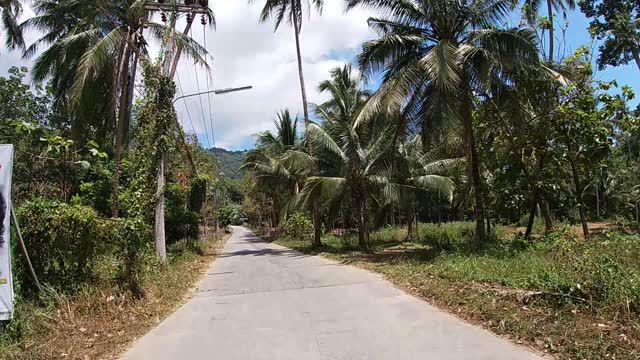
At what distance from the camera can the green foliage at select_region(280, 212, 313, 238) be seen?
32.8m

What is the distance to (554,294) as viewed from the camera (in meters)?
6.71

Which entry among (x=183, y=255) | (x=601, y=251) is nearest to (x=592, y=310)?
(x=601, y=251)

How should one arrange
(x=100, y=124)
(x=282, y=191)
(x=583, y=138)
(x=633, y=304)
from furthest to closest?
(x=282, y=191) < (x=100, y=124) < (x=583, y=138) < (x=633, y=304)

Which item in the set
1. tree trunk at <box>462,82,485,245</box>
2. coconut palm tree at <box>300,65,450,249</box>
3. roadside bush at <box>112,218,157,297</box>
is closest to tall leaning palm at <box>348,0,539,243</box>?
tree trunk at <box>462,82,485,245</box>

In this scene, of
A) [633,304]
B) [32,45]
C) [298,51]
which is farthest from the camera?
[32,45]

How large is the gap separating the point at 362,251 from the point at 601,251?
37.3 ft

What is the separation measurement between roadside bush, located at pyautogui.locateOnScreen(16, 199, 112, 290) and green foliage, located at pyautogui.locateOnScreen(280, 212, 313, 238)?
24494 mm

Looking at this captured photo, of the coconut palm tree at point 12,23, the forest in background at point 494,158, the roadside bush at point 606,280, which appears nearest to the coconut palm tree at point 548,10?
the forest in background at point 494,158

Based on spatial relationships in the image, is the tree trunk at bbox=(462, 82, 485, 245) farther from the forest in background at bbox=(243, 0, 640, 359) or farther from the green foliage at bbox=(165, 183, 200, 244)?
the green foliage at bbox=(165, 183, 200, 244)

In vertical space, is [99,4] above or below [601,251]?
above

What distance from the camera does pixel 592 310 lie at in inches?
240

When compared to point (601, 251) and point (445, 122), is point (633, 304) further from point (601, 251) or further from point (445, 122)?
point (445, 122)

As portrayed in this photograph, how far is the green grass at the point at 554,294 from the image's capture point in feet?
17.7

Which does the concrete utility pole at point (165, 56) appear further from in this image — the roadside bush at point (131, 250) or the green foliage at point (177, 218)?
the green foliage at point (177, 218)
